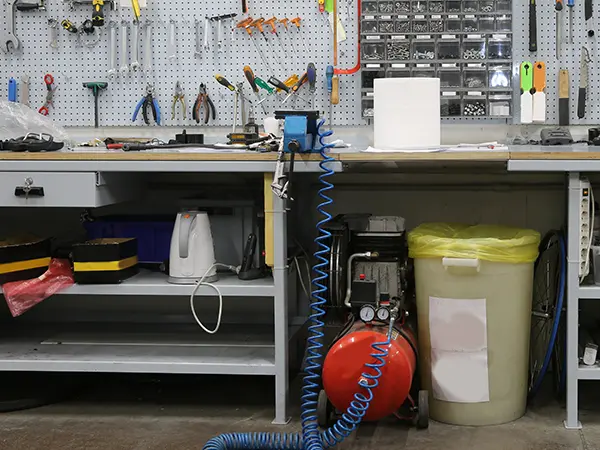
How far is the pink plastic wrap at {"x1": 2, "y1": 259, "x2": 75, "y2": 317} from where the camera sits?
2496mm

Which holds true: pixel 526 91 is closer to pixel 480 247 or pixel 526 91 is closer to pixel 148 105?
pixel 480 247

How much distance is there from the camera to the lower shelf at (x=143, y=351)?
2453 mm

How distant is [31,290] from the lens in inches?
99.3

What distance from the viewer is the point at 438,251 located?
2.35 m

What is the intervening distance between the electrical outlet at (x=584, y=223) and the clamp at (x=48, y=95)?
2116mm

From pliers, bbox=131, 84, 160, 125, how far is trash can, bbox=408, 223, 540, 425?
1.27 metres

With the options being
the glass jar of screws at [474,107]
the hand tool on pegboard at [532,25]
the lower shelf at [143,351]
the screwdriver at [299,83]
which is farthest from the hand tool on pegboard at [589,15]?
the lower shelf at [143,351]

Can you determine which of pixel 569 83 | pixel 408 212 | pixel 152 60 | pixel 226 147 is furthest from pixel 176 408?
pixel 569 83

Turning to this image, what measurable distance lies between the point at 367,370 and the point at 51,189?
112 cm

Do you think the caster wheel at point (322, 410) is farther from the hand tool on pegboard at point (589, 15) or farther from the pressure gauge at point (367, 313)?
the hand tool on pegboard at point (589, 15)

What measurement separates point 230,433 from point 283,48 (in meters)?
1.56

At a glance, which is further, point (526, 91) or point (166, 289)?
point (526, 91)

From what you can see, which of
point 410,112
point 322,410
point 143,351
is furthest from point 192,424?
point 410,112

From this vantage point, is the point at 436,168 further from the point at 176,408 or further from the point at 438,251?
the point at 176,408
